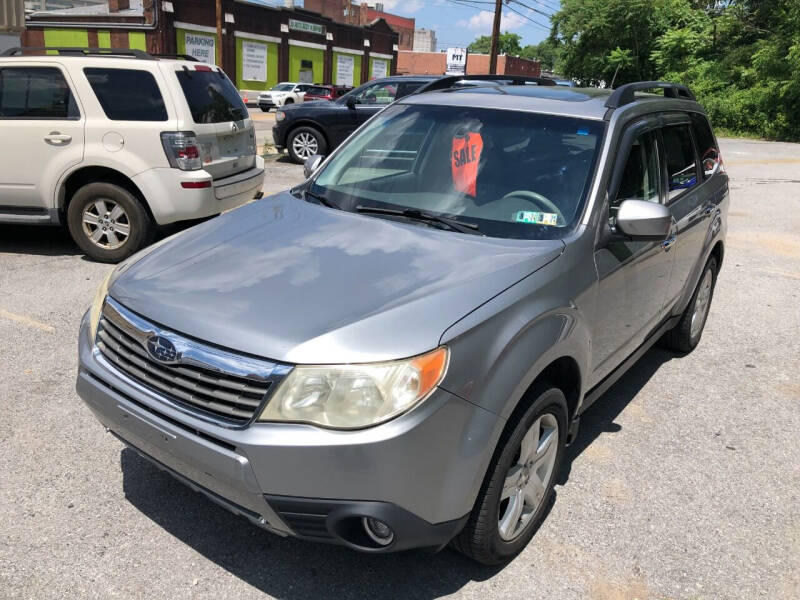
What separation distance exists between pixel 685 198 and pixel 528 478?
2.29 metres

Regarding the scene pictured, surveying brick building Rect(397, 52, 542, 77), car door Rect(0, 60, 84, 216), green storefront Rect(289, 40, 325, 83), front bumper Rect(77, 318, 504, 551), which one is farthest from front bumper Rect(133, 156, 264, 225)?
brick building Rect(397, 52, 542, 77)

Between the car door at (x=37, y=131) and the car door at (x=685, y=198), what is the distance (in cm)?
500

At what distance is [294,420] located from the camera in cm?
212

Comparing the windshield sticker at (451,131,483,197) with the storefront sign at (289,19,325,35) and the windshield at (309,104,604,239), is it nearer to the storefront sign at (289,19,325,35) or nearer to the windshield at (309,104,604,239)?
the windshield at (309,104,604,239)

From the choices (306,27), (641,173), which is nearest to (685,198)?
(641,173)

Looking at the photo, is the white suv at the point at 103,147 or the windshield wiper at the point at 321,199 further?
the white suv at the point at 103,147

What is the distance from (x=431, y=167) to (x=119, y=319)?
66.1 inches

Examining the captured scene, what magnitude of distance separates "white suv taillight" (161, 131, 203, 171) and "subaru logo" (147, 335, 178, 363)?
424 centimetres

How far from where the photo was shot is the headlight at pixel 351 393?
6.89 feet

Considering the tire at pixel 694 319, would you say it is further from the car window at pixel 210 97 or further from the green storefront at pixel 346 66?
the green storefront at pixel 346 66

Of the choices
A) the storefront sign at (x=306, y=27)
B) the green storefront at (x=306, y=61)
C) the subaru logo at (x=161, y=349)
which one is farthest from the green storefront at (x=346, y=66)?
the subaru logo at (x=161, y=349)

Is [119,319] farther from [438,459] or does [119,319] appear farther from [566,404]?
[566,404]

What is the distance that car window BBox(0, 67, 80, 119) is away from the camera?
20.6 feet

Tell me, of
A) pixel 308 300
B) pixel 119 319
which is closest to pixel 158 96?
pixel 119 319
